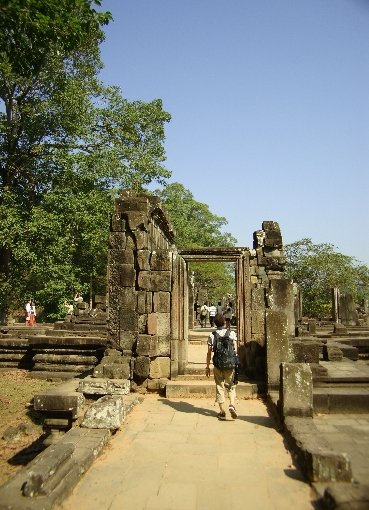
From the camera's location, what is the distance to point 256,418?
6344 mm

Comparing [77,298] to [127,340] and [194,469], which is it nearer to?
[127,340]

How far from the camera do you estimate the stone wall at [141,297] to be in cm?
848

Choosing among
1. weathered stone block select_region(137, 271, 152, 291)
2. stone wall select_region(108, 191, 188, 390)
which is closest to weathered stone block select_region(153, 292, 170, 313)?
stone wall select_region(108, 191, 188, 390)

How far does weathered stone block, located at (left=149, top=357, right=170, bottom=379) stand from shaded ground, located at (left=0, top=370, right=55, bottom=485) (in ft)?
7.30

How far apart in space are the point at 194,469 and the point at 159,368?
4137 millimetres

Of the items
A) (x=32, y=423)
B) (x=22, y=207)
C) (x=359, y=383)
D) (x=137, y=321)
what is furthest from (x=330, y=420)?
(x=22, y=207)

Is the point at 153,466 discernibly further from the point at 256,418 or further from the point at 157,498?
the point at 256,418

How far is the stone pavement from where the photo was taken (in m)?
3.64

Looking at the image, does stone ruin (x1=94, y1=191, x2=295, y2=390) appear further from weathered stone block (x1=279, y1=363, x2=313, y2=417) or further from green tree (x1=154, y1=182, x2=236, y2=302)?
green tree (x1=154, y1=182, x2=236, y2=302)

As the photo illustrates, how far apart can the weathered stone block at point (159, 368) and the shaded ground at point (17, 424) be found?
2226 millimetres

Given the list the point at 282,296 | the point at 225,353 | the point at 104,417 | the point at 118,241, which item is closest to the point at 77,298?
the point at 118,241

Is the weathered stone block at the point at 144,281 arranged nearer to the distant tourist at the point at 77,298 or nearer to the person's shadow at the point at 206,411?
the person's shadow at the point at 206,411

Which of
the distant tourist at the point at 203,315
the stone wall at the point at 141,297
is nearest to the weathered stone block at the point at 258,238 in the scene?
the stone wall at the point at 141,297

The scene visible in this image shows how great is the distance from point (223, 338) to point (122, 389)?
7.89 ft
